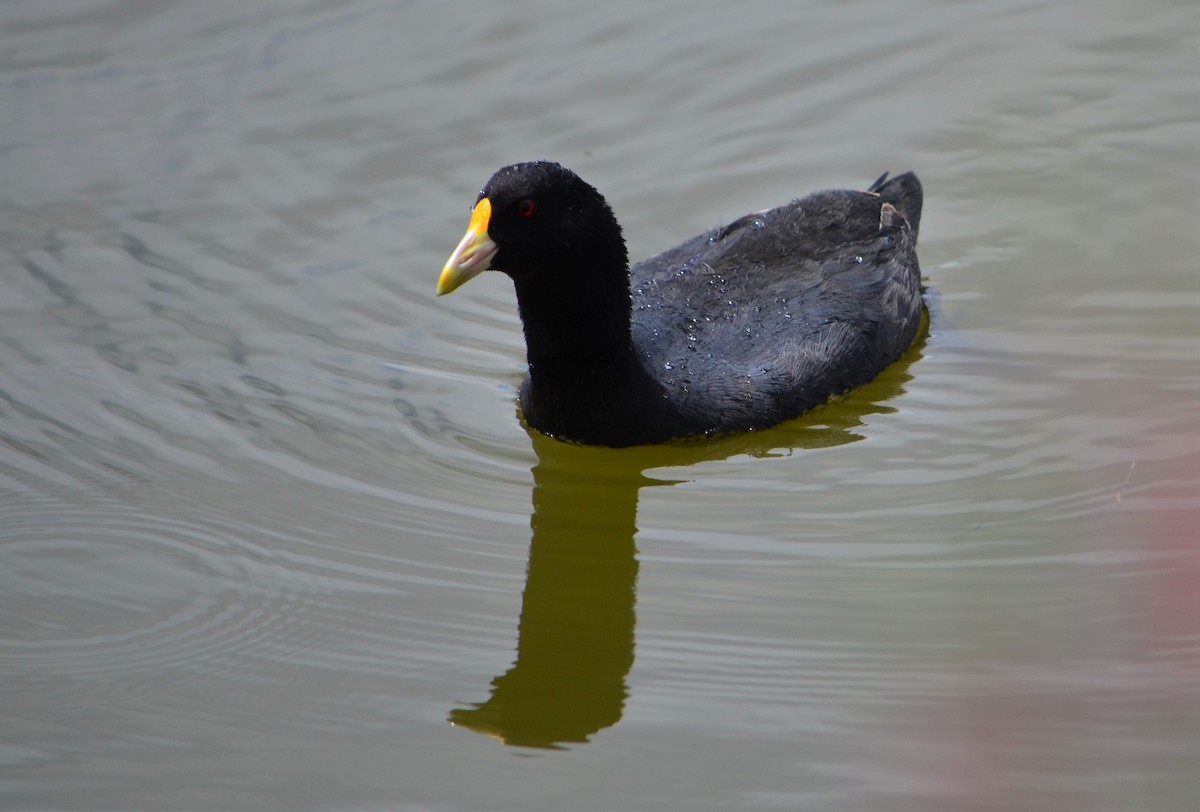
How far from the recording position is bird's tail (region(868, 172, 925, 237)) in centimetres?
768

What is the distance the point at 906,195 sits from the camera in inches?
305

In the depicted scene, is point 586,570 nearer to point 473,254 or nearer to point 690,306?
point 473,254

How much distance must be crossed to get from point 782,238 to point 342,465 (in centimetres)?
211

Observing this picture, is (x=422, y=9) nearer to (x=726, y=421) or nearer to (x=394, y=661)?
(x=726, y=421)

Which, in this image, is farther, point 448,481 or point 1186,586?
point 448,481

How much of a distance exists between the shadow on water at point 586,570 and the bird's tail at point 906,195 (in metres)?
0.66

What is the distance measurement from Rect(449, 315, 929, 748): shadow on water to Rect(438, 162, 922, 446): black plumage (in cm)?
8

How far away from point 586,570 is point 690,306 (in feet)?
5.06

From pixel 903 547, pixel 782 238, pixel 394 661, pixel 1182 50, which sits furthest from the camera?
pixel 1182 50

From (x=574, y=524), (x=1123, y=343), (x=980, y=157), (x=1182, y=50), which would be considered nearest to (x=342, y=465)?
(x=574, y=524)

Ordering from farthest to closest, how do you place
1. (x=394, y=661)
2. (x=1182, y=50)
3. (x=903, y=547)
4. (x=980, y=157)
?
(x=1182, y=50) → (x=980, y=157) → (x=903, y=547) → (x=394, y=661)

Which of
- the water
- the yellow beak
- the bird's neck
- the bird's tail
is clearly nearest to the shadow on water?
the water

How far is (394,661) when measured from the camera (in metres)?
5.00

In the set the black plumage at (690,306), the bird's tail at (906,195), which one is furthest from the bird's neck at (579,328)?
the bird's tail at (906,195)
